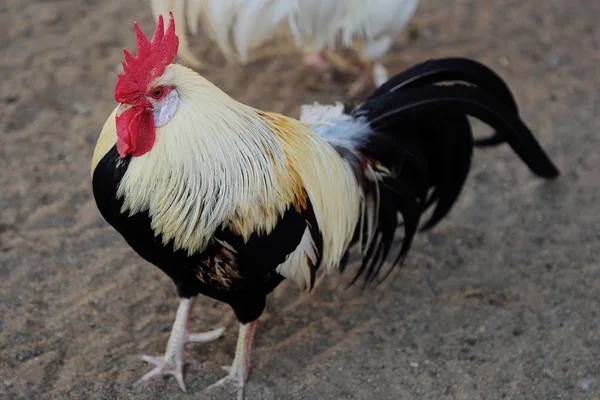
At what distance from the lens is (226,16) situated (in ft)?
14.4

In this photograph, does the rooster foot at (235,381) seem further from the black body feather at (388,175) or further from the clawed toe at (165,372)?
the black body feather at (388,175)

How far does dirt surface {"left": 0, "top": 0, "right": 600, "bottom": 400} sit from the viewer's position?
3281mm

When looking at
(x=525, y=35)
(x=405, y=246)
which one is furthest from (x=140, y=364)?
(x=525, y=35)

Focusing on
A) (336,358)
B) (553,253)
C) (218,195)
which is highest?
(218,195)

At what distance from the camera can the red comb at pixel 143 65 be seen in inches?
95.9

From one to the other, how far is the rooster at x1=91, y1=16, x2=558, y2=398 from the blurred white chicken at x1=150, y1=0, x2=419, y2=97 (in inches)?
50.8

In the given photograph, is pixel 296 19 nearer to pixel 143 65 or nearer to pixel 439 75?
pixel 439 75

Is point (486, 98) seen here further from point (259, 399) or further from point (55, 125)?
point (55, 125)

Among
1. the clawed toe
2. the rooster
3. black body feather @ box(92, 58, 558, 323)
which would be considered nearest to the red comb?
the rooster

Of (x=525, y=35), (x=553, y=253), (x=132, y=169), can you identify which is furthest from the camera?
(x=525, y=35)

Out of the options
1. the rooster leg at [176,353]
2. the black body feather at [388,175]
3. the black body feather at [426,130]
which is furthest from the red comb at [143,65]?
the rooster leg at [176,353]

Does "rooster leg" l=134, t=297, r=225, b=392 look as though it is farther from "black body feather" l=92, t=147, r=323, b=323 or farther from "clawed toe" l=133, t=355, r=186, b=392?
"black body feather" l=92, t=147, r=323, b=323

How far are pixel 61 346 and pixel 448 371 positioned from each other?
6.05 ft

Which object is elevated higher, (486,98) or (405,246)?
(486,98)
